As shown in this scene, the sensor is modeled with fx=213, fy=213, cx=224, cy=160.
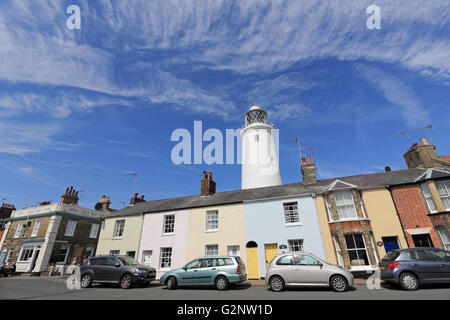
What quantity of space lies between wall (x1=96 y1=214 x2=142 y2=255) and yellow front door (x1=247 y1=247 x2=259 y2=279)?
32.9ft

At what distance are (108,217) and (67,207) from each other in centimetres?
800

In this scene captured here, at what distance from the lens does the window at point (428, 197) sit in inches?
530

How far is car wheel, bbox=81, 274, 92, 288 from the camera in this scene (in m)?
11.8

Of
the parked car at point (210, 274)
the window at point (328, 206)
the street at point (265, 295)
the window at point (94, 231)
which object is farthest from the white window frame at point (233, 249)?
the window at point (94, 231)

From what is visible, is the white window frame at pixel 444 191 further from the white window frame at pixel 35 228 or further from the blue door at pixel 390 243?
the white window frame at pixel 35 228

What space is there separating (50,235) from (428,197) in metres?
34.1

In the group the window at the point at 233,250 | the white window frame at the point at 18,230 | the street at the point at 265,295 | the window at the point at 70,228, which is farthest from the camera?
the white window frame at the point at 18,230

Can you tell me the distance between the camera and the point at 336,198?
15.1m

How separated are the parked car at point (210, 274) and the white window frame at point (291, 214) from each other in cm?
625

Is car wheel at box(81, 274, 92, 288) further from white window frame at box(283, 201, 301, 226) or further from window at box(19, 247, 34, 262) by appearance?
window at box(19, 247, 34, 262)

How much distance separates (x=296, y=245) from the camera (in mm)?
14953

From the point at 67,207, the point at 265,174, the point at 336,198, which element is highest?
the point at 265,174
